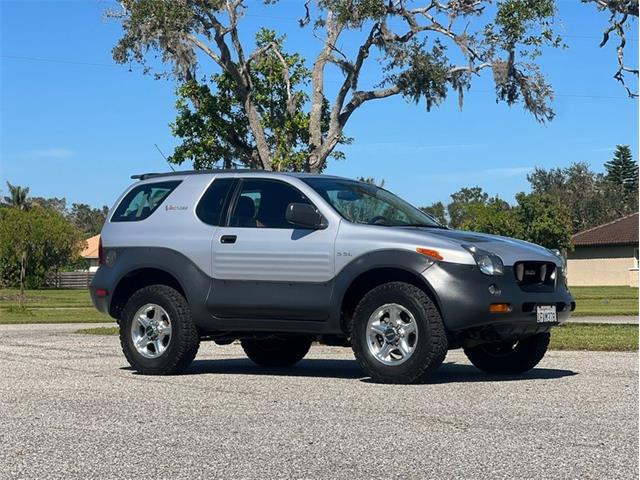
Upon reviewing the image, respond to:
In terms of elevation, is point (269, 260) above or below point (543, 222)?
below

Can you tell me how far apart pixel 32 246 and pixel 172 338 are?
65430mm

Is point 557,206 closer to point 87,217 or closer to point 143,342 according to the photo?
point 143,342

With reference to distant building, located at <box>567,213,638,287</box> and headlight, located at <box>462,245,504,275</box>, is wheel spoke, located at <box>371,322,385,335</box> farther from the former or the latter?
distant building, located at <box>567,213,638,287</box>

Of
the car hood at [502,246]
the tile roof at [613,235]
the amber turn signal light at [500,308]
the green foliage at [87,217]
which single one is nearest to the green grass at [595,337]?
the car hood at [502,246]

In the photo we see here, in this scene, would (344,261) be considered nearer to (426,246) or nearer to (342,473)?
(426,246)

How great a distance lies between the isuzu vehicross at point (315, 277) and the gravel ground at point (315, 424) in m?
0.39

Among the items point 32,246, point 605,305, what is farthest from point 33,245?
point 605,305

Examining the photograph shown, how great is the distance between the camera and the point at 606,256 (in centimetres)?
6806

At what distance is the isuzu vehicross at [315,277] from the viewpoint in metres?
9.42

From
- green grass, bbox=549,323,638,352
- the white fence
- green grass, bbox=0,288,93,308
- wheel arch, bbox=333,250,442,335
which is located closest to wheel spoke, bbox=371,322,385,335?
wheel arch, bbox=333,250,442,335

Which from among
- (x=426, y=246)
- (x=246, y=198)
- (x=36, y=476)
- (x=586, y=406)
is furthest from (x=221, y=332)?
(x=36, y=476)

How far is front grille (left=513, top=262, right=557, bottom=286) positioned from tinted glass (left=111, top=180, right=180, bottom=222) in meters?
3.73

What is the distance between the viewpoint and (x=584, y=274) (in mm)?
70250

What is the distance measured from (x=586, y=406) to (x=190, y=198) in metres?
4.73
